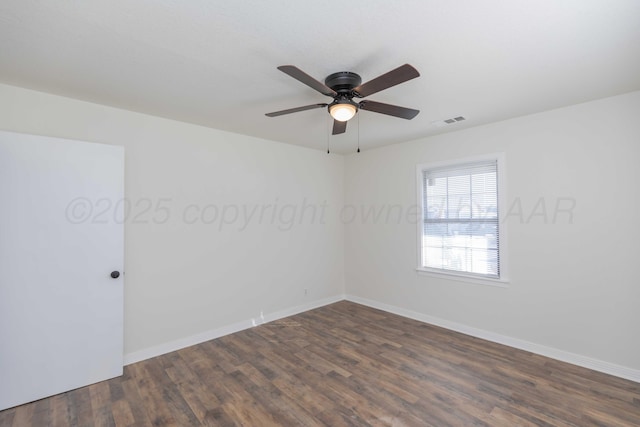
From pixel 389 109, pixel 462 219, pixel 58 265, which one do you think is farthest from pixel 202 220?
pixel 462 219

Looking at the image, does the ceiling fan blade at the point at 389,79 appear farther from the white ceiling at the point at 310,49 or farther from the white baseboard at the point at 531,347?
the white baseboard at the point at 531,347

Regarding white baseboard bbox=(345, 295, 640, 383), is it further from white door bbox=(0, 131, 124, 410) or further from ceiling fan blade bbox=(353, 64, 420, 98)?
white door bbox=(0, 131, 124, 410)

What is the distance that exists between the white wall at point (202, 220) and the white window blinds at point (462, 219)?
1.75m

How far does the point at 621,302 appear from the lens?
9.05 ft

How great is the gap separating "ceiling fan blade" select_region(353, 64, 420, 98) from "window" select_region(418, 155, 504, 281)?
2312mm

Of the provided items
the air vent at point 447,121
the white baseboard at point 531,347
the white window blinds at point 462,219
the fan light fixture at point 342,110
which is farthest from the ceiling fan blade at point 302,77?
the white baseboard at point 531,347

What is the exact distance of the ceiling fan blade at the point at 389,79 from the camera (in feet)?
5.61

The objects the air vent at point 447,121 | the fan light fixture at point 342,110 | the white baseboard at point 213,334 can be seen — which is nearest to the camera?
the fan light fixture at point 342,110

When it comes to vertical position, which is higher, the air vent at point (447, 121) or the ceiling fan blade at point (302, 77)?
the air vent at point (447, 121)

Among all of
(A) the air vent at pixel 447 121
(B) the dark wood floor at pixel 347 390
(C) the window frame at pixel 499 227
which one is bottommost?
(B) the dark wood floor at pixel 347 390

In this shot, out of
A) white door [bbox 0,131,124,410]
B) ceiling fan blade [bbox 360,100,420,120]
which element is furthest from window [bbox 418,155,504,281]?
white door [bbox 0,131,124,410]

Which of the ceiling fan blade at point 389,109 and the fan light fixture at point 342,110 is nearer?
the fan light fixture at point 342,110

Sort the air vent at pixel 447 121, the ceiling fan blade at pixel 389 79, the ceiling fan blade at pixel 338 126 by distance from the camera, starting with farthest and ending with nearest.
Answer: the air vent at pixel 447 121 < the ceiling fan blade at pixel 338 126 < the ceiling fan blade at pixel 389 79

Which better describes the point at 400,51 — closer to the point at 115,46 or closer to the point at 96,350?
the point at 115,46
